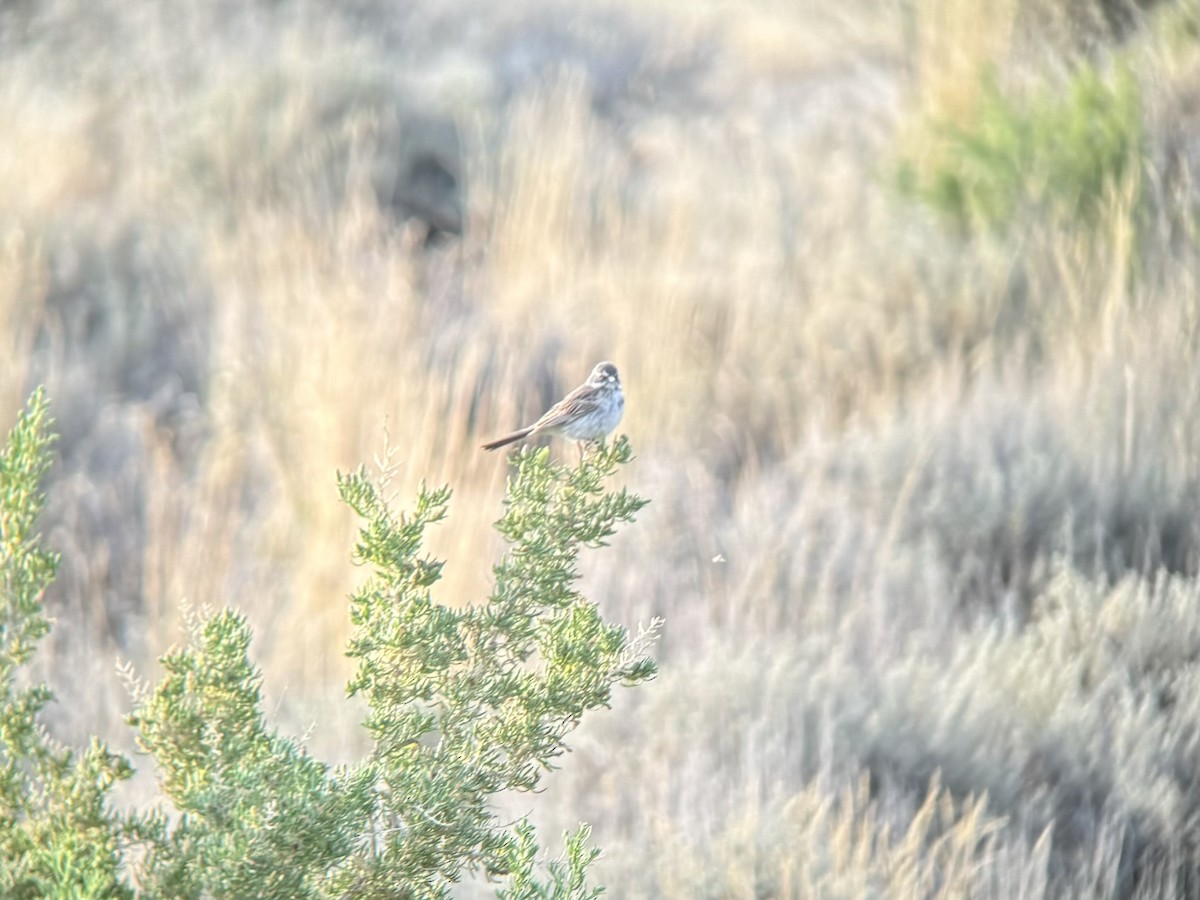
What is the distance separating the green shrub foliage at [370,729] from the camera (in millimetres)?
2199

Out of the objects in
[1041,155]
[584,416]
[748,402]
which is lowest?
[584,416]

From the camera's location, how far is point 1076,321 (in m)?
5.72

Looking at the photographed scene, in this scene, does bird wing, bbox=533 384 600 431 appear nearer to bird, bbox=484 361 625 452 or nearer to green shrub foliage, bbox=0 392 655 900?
bird, bbox=484 361 625 452

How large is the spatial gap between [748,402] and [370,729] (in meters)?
3.88

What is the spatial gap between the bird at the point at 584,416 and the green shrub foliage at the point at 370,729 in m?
0.86

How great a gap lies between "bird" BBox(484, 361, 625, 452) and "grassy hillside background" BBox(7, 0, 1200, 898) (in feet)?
2.89

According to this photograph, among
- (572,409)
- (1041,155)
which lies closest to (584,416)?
(572,409)

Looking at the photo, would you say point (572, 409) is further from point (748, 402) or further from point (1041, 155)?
point (1041, 155)

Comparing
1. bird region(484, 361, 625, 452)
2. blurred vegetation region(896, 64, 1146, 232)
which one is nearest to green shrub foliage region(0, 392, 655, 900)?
bird region(484, 361, 625, 452)

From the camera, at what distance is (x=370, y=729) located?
2.34 metres

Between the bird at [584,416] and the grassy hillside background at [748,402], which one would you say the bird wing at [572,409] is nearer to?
the bird at [584,416]

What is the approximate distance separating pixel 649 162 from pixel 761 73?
4.66 metres

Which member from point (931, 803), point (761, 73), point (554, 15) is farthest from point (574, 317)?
point (554, 15)

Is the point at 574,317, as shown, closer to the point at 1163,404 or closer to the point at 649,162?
the point at 1163,404
